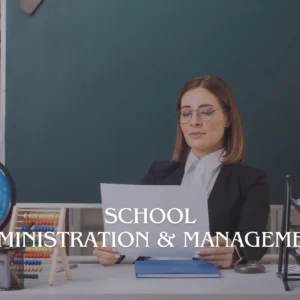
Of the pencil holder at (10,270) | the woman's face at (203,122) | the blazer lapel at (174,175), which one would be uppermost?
the woman's face at (203,122)

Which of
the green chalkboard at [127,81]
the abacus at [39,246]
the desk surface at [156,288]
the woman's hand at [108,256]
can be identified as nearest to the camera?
the desk surface at [156,288]

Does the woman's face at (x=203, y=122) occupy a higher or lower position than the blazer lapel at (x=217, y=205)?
higher

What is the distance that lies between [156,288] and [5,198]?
87 cm

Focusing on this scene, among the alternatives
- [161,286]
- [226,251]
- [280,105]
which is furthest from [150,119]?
[161,286]

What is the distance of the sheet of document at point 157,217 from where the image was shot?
1.74 meters

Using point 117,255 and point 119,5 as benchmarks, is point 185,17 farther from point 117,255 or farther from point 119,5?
point 117,255

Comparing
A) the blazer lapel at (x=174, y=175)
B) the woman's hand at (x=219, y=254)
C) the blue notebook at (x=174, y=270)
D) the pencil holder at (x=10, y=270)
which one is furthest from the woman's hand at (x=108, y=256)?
the blazer lapel at (x=174, y=175)

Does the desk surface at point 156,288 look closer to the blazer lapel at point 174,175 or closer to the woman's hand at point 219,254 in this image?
the woman's hand at point 219,254

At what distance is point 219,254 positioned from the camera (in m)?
1.90

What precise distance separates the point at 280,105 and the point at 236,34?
44 cm

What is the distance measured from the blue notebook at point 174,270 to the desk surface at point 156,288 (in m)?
0.04

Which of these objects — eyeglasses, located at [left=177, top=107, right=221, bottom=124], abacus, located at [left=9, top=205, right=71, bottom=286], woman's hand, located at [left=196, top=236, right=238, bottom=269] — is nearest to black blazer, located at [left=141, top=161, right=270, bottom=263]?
eyeglasses, located at [left=177, top=107, right=221, bottom=124]

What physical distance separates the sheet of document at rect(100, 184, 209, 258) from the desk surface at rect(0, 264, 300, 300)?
0.13 meters

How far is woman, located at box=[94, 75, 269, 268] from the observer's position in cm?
238
